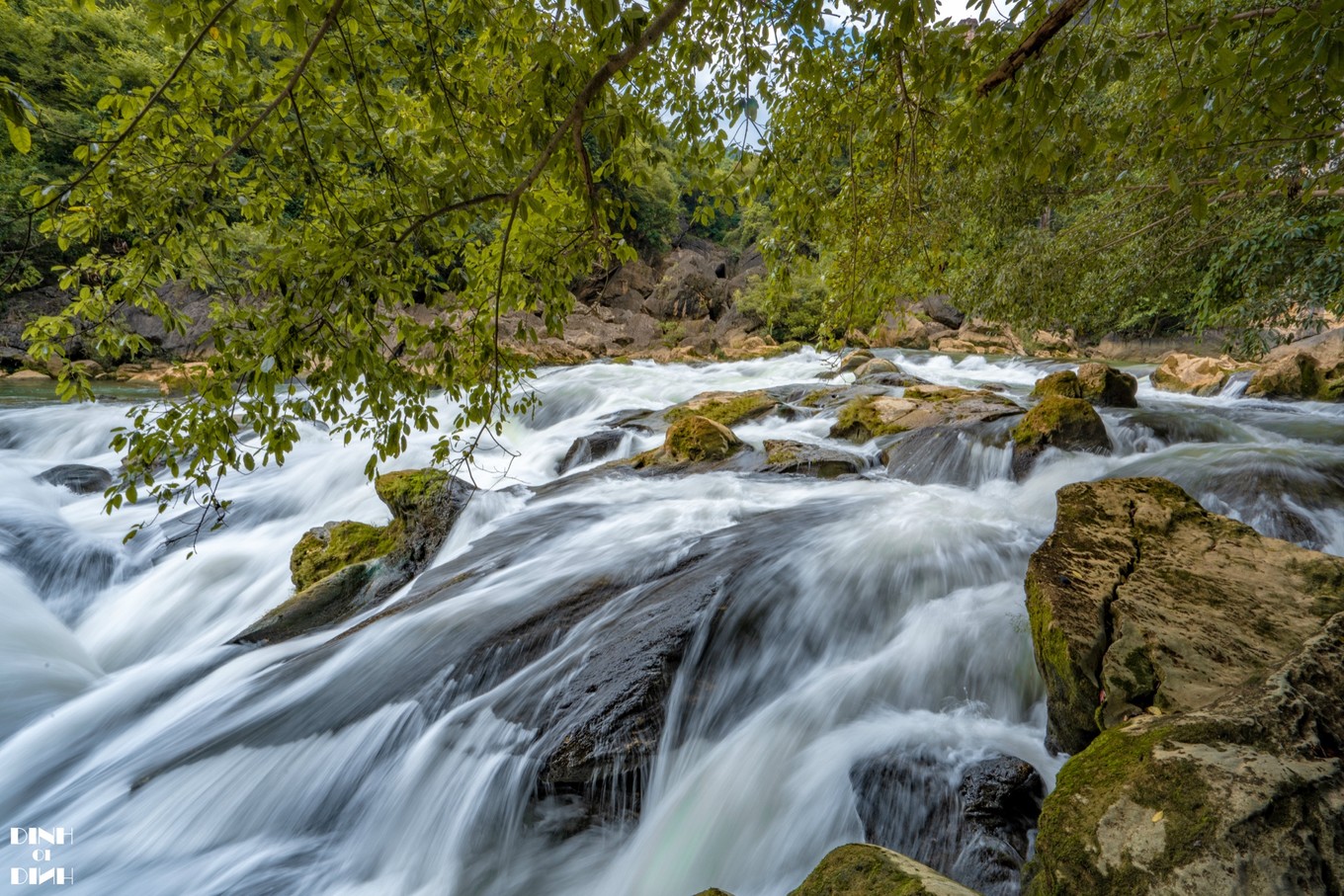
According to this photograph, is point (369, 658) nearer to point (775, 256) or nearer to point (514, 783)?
point (514, 783)

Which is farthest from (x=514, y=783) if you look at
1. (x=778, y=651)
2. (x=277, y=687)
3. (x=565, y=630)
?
(x=277, y=687)

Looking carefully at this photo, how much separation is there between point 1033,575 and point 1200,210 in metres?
1.73

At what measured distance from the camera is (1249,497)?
531cm

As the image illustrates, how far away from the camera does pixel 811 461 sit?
7426 millimetres

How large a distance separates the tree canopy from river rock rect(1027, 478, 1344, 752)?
5.51ft

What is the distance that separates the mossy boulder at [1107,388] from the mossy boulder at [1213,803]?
28.8 feet

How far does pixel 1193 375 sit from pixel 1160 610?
45.0 ft

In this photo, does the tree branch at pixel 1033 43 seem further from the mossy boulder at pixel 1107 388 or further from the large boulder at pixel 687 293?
the large boulder at pixel 687 293

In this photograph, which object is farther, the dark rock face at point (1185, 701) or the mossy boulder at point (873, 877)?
the mossy boulder at point (873, 877)

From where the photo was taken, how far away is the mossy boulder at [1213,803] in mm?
1448

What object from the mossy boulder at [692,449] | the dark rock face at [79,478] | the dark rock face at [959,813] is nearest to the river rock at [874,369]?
the mossy boulder at [692,449]

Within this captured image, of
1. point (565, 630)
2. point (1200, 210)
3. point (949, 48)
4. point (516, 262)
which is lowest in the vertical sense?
point (565, 630)

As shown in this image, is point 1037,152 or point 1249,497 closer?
point 1037,152

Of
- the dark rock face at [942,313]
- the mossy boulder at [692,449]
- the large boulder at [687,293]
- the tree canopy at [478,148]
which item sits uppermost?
the large boulder at [687,293]
